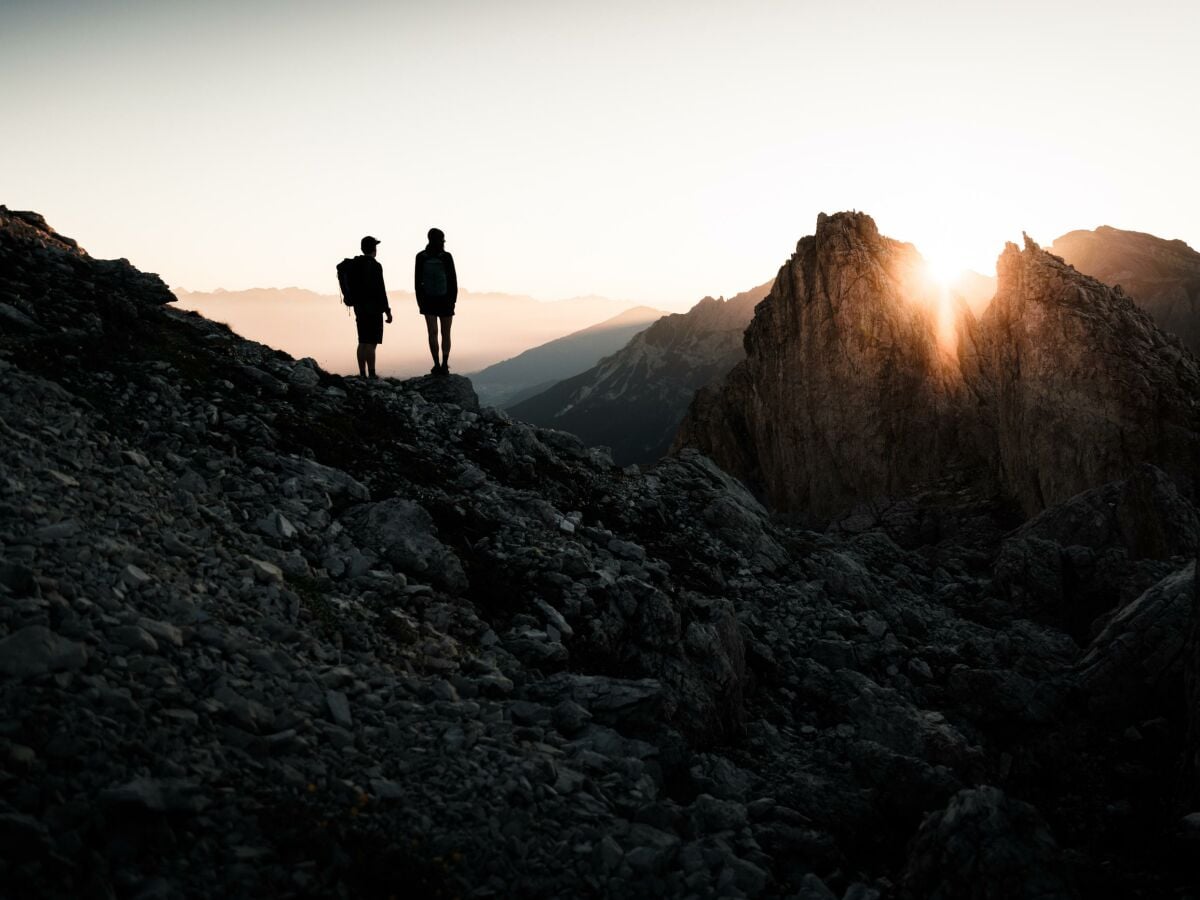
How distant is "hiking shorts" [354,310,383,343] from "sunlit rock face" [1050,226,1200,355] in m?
128

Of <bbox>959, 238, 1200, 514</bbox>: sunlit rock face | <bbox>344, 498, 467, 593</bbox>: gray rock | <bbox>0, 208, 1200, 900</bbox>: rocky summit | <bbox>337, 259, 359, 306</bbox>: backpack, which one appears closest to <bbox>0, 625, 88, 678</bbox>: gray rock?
<bbox>0, 208, 1200, 900</bbox>: rocky summit

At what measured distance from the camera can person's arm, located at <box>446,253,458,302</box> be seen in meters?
22.3

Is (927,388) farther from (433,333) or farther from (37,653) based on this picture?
(37,653)

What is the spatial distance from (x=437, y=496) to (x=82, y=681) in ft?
25.7

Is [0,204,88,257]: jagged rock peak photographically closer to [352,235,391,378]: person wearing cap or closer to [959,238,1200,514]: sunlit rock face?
[352,235,391,378]: person wearing cap

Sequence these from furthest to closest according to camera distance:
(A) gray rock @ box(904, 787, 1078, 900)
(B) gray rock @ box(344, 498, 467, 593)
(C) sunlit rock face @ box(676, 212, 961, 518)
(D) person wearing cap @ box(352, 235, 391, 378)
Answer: (C) sunlit rock face @ box(676, 212, 961, 518)
(D) person wearing cap @ box(352, 235, 391, 378)
(B) gray rock @ box(344, 498, 467, 593)
(A) gray rock @ box(904, 787, 1078, 900)

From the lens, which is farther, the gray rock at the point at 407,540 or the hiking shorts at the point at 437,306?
the hiking shorts at the point at 437,306

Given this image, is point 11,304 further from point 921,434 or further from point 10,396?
point 921,434

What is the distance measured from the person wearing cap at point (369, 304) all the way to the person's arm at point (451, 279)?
176 centimetres

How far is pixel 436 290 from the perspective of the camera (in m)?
22.3

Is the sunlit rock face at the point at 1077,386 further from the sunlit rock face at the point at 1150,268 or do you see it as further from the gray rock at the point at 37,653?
the sunlit rock face at the point at 1150,268

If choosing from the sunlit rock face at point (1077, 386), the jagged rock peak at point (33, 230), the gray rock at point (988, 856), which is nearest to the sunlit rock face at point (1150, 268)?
the sunlit rock face at point (1077, 386)

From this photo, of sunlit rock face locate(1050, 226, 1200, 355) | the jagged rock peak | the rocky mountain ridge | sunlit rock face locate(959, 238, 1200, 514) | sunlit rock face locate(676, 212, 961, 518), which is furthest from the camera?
sunlit rock face locate(1050, 226, 1200, 355)

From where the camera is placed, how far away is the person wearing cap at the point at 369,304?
2152 centimetres
